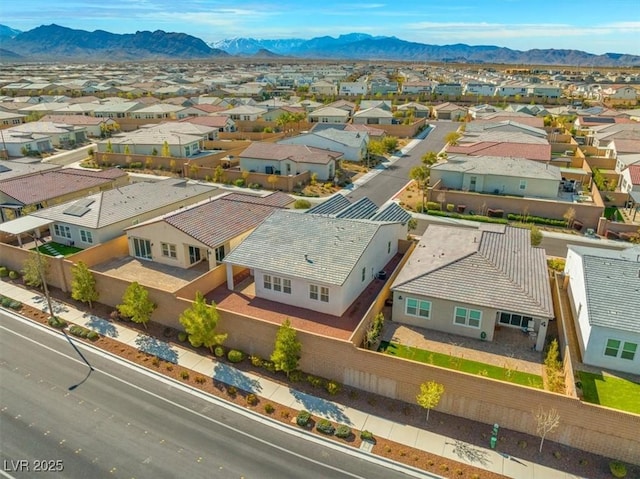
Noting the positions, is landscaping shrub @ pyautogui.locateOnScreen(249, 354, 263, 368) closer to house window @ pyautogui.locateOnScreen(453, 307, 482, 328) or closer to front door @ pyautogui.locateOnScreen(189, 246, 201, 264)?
house window @ pyautogui.locateOnScreen(453, 307, 482, 328)

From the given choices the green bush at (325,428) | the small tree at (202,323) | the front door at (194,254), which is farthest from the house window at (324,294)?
the front door at (194,254)

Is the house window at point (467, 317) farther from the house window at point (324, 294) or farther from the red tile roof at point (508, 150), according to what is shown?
the red tile roof at point (508, 150)

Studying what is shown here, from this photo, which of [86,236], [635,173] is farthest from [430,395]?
[635,173]

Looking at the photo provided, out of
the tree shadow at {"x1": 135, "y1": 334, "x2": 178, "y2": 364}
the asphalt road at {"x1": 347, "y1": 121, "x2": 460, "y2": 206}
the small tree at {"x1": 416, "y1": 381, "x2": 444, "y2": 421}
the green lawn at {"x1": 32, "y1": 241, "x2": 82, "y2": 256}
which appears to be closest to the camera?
the small tree at {"x1": 416, "y1": 381, "x2": 444, "y2": 421}

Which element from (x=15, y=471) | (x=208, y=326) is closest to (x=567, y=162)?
(x=208, y=326)

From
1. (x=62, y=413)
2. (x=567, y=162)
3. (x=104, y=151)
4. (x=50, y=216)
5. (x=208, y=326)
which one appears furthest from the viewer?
(x=104, y=151)

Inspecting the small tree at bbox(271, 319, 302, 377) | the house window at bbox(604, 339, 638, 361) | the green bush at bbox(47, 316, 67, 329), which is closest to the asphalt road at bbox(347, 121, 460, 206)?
the small tree at bbox(271, 319, 302, 377)

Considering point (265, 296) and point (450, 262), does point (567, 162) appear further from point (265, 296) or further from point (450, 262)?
point (265, 296)
